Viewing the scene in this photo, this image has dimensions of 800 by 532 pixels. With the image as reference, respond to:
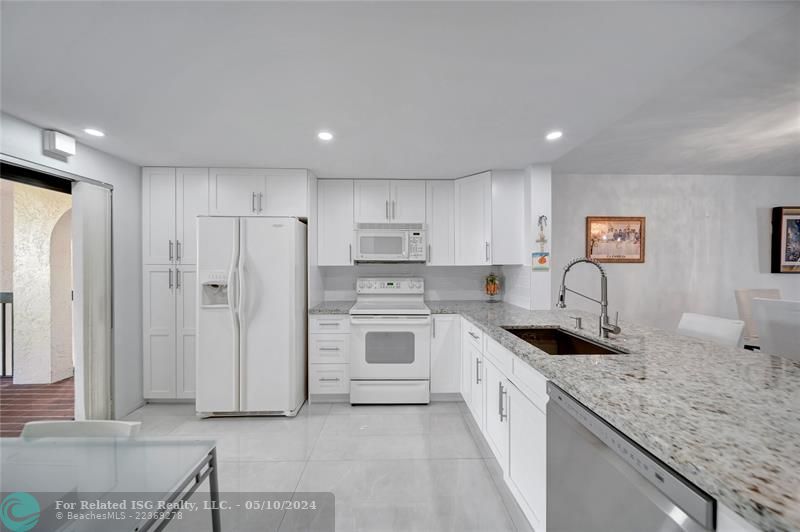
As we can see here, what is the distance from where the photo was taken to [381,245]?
3.47m

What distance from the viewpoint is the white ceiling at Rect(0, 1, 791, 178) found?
47.0 inches

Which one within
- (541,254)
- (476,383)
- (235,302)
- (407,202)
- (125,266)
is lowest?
(476,383)

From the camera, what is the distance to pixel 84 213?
8.41 feet

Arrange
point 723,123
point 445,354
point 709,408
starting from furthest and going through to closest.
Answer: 1. point 445,354
2. point 723,123
3. point 709,408

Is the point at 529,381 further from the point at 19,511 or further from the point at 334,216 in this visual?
the point at 334,216

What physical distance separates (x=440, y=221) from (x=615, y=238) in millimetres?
2065

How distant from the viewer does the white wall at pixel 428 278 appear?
12.6 feet

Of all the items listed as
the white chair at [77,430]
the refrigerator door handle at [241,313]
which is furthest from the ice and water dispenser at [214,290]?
the white chair at [77,430]

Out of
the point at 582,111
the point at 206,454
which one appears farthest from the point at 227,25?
the point at 582,111

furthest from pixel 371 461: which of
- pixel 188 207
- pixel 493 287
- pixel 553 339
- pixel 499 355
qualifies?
pixel 188 207

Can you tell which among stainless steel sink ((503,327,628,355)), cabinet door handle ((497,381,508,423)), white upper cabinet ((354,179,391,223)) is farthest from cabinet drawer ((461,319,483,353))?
white upper cabinet ((354,179,391,223))

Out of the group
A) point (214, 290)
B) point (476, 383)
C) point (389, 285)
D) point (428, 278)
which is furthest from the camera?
point (428, 278)

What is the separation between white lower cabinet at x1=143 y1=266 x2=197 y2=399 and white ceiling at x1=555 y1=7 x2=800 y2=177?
12.8 ft

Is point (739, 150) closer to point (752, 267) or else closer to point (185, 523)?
point (752, 267)
